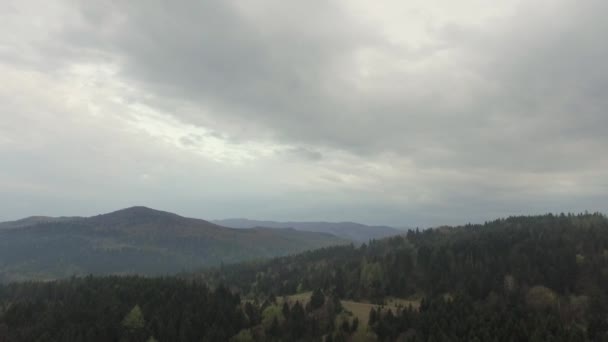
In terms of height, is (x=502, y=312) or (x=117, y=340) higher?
(x=502, y=312)

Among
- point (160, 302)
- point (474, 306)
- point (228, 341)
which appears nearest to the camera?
point (228, 341)

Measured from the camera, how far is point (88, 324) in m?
165

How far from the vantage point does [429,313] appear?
166 meters

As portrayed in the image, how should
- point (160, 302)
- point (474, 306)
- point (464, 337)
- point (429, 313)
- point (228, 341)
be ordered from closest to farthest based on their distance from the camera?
point (464, 337) < point (228, 341) < point (429, 313) < point (474, 306) < point (160, 302)

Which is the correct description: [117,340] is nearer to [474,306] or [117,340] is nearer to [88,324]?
[88,324]

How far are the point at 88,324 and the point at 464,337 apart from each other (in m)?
145

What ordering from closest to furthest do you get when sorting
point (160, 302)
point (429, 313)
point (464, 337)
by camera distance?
point (464, 337) → point (429, 313) → point (160, 302)

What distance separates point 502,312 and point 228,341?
110519 millimetres

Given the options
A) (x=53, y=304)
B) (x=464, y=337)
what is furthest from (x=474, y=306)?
(x=53, y=304)

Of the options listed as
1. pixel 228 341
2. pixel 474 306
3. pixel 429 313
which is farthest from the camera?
pixel 474 306

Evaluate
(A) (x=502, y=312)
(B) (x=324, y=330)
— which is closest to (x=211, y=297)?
(B) (x=324, y=330)

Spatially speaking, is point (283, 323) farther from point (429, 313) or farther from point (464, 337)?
point (464, 337)

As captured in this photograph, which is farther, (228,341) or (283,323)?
(283,323)

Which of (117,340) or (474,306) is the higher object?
(474,306)
